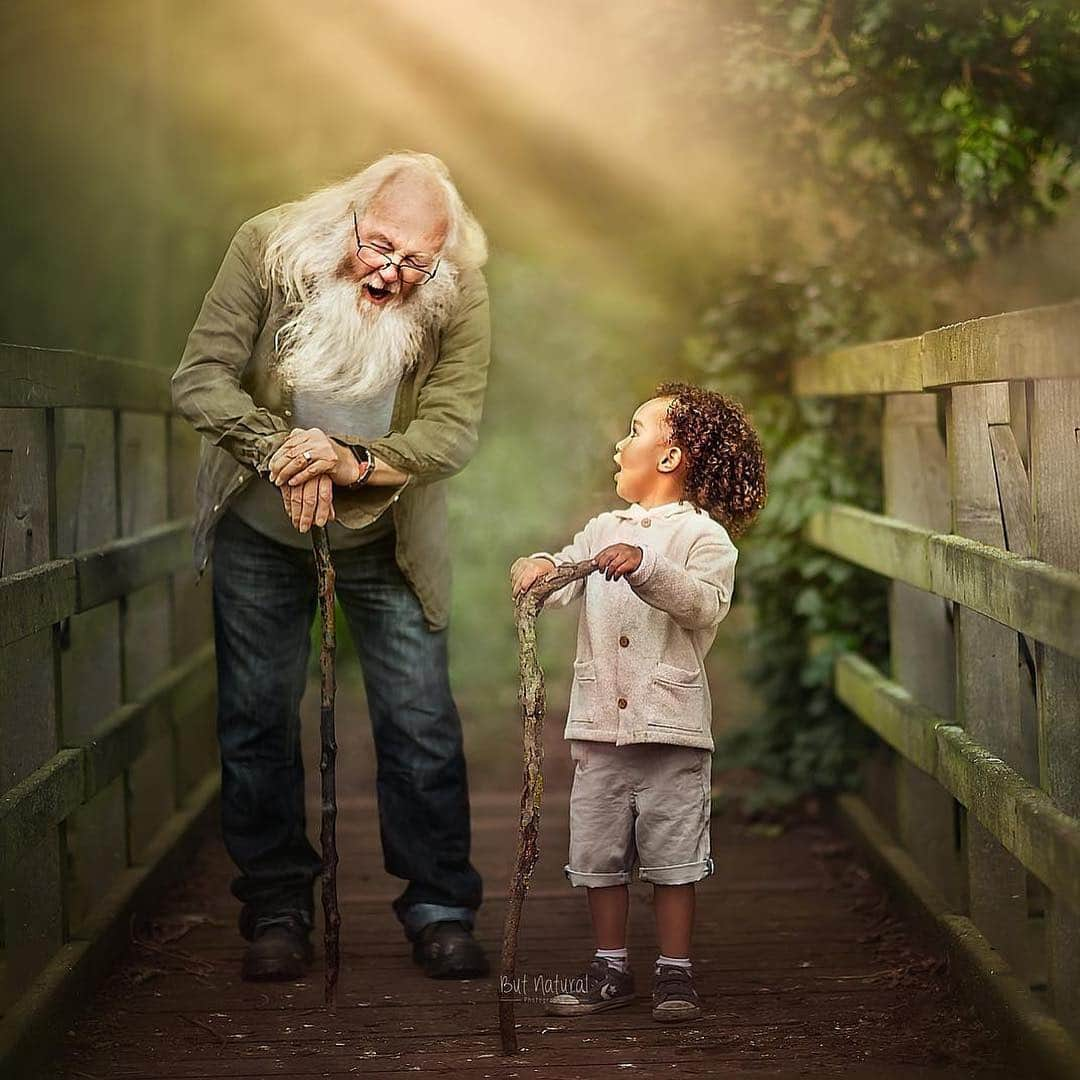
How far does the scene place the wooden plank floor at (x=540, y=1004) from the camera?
2877 mm

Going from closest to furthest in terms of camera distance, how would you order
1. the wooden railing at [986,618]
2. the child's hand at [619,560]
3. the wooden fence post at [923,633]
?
the wooden railing at [986,618] < the child's hand at [619,560] < the wooden fence post at [923,633]

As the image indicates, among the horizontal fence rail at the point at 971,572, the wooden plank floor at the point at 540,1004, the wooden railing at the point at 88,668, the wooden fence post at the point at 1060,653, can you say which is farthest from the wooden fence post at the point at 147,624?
the wooden fence post at the point at 1060,653

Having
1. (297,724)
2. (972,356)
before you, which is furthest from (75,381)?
(972,356)

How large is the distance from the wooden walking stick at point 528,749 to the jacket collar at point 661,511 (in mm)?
195

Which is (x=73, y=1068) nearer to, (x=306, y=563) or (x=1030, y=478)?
(x=306, y=563)

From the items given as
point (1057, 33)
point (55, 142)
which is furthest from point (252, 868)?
point (55, 142)

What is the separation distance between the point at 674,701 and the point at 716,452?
461 millimetres

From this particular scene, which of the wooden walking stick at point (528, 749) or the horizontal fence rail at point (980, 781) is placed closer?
the horizontal fence rail at point (980, 781)

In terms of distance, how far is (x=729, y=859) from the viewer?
4.46 meters

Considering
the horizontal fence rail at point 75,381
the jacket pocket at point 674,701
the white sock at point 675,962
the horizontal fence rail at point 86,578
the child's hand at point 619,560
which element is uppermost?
the horizontal fence rail at point 75,381

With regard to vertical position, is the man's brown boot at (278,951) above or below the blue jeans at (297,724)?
below

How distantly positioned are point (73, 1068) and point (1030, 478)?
6.26 feet

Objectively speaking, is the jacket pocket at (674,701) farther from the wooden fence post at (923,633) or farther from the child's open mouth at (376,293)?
the wooden fence post at (923,633)

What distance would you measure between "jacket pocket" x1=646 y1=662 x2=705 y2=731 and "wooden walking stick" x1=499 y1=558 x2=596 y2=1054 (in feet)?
0.67
